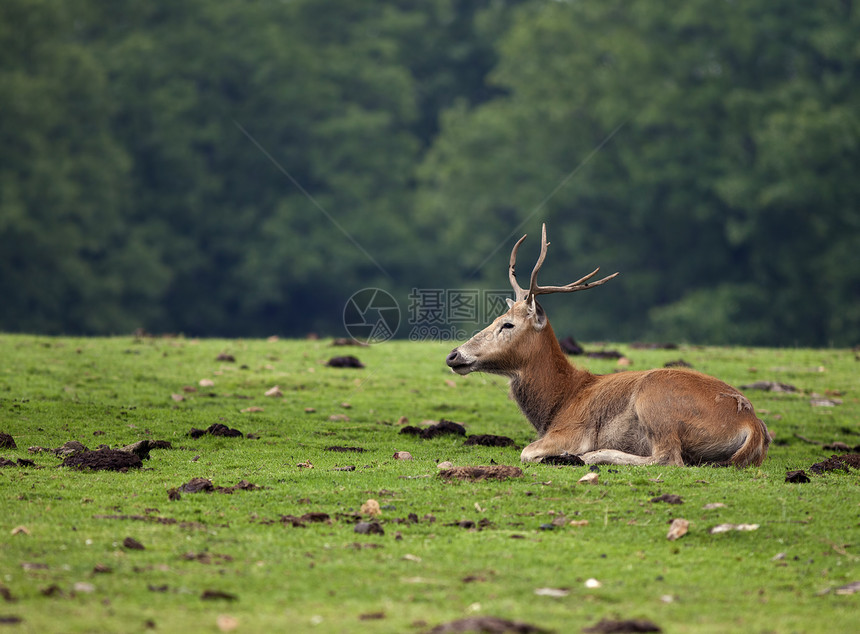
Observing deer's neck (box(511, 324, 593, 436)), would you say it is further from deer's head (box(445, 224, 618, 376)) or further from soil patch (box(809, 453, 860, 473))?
soil patch (box(809, 453, 860, 473))

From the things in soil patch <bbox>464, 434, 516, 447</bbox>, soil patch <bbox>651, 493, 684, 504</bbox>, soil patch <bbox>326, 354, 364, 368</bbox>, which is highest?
soil patch <bbox>326, 354, 364, 368</bbox>

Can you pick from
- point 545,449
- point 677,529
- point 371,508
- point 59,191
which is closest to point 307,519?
point 371,508

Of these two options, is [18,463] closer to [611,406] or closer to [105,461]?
[105,461]

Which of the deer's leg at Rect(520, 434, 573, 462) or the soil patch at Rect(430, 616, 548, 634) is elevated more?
the deer's leg at Rect(520, 434, 573, 462)

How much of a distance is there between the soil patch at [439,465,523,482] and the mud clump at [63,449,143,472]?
9.49 ft

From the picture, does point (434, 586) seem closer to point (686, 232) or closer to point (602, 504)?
point (602, 504)

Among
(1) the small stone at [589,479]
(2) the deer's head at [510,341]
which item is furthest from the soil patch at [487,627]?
(2) the deer's head at [510,341]

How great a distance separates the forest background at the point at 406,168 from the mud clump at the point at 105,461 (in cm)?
2959

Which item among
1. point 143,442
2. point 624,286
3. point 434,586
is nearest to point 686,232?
point 624,286

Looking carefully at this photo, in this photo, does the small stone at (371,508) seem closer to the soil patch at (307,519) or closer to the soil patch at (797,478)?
the soil patch at (307,519)

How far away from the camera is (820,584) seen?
23.3ft

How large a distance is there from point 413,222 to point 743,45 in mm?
17573

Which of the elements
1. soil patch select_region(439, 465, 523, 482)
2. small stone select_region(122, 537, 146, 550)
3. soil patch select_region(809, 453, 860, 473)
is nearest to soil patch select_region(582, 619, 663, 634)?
small stone select_region(122, 537, 146, 550)

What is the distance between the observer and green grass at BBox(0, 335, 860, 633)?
6.36m
